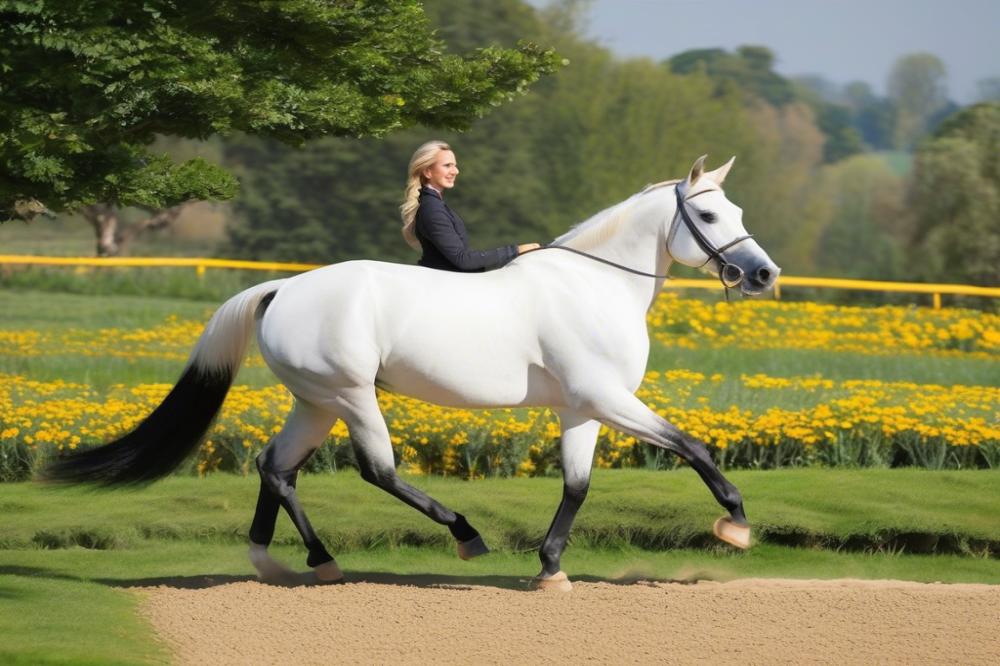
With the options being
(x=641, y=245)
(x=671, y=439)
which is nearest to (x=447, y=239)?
(x=641, y=245)

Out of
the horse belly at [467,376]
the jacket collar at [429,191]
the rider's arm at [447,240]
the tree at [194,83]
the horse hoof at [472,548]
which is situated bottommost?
the horse hoof at [472,548]

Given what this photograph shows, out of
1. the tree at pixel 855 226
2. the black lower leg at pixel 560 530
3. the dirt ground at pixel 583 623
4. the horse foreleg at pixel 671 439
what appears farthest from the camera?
the tree at pixel 855 226

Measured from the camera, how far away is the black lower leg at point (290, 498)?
21.8 feet

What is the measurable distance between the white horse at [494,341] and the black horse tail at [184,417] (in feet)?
0.03

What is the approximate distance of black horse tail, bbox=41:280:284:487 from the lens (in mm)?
6695

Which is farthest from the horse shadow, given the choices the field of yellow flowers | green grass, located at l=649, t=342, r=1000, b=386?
green grass, located at l=649, t=342, r=1000, b=386

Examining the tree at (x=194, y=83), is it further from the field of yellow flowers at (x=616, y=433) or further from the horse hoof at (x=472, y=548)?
the field of yellow flowers at (x=616, y=433)

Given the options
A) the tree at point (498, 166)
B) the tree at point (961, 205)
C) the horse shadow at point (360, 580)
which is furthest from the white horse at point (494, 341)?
the tree at point (498, 166)

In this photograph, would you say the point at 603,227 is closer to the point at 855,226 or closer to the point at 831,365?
the point at 831,365

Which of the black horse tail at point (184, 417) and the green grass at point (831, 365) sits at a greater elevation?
the black horse tail at point (184, 417)

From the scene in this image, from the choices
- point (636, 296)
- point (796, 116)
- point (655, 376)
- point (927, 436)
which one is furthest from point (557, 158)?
point (796, 116)

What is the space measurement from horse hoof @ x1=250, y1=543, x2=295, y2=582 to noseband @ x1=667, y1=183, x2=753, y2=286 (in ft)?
7.47

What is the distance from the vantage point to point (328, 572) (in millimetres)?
6750

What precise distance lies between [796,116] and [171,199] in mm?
48813
